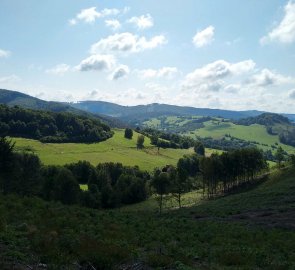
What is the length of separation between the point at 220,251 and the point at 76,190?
74507 millimetres

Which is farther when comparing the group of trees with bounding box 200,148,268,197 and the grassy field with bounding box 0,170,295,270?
the group of trees with bounding box 200,148,268,197

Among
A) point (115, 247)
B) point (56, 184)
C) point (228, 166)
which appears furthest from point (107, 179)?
point (115, 247)

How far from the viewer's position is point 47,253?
14.8 m

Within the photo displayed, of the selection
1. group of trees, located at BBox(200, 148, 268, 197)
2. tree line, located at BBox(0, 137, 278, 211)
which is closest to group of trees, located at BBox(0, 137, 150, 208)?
tree line, located at BBox(0, 137, 278, 211)

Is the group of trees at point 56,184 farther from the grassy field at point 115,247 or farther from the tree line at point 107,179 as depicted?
the grassy field at point 115,247

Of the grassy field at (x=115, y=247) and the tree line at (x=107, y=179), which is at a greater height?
the grassy field at (x=115, y=247)

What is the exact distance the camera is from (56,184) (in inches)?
3610

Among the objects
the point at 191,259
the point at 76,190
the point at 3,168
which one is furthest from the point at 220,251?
the point at 76,190

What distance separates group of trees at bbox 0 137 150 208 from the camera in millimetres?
69688

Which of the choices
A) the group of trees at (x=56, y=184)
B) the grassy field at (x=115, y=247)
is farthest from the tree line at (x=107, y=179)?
the grassy field at (x=115, y=247)

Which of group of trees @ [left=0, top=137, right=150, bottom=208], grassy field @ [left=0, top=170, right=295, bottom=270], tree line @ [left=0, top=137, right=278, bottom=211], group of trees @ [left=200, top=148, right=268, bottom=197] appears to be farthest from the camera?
group of trees @ [left=200, top=148, right=268, bottom=197]

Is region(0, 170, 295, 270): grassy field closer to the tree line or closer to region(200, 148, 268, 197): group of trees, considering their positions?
the tree line

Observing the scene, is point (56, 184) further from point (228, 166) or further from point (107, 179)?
point (228, 166)

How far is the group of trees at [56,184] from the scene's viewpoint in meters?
69.7
